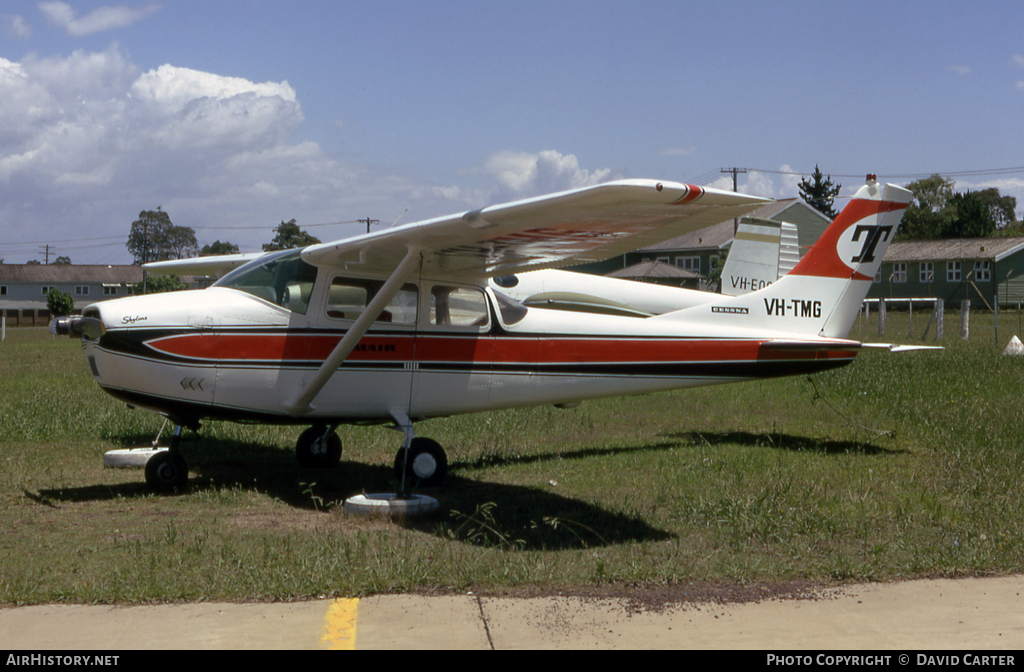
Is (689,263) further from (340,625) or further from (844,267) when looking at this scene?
(340,625)

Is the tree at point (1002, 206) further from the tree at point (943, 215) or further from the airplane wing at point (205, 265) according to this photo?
the airplane wing at point (205, 265)

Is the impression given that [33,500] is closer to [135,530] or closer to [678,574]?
[135,530]

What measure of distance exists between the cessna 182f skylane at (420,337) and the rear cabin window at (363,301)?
0.04ft

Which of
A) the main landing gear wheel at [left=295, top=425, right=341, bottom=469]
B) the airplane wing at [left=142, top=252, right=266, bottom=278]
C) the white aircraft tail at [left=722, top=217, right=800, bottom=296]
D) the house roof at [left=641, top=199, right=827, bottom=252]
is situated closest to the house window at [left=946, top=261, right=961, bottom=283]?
the house roof at [left=641, top=199, right=827, bottom=252]

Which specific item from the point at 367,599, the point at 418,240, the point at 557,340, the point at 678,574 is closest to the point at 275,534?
the point at 367,599

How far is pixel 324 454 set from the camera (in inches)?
356

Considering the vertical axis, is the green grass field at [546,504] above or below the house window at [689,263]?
below

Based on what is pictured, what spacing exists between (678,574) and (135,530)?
13.2 feet

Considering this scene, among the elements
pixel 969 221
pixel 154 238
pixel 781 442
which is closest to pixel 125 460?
pixel 781 442

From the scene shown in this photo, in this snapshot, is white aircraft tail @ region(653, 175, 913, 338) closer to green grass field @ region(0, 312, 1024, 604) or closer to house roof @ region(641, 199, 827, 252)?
green grass field @ region(0, 312, 1024, 604)

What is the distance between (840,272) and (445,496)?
217 inches

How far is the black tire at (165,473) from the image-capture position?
7.54m

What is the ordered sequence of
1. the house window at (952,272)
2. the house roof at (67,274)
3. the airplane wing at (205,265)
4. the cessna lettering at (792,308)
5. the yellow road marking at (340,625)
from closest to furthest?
the yellow road marking at (340,625) → the cessna lettering at (792,308) → the airplane wing at (205,265) → the house window at (952,272) → the house roof at (67,274)

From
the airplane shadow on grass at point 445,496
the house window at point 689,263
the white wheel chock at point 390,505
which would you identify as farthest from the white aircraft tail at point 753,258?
the house window at point 689,263
